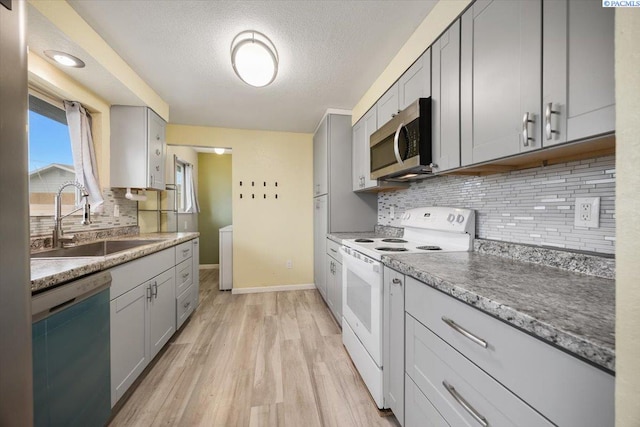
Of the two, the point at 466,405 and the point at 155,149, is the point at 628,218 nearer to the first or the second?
the point at 466,405

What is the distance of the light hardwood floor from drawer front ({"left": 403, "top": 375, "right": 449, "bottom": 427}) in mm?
284

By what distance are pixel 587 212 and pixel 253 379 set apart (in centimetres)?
199

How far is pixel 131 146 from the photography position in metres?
2.32

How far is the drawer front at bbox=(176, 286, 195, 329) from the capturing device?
215 centimetres

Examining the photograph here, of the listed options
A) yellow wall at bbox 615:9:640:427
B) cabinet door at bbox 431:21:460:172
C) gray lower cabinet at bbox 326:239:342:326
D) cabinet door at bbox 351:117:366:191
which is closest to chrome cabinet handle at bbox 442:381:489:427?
yellow wall at bbox 615:9:640:427

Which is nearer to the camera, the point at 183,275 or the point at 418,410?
the point at 418,410

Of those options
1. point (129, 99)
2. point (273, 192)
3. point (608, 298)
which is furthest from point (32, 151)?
point (608, 298)

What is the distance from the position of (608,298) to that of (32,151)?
3023 mm

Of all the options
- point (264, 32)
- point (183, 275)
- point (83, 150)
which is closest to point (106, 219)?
point (83, 150)

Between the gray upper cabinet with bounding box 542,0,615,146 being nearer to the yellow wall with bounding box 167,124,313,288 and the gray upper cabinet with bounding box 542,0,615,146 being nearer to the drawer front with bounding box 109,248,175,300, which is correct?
the drawer front with bounding box 109,248,175,300

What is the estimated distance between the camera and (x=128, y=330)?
1.41m

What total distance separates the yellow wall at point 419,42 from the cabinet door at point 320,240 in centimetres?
128

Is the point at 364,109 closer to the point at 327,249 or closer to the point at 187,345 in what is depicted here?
the point at 327,249

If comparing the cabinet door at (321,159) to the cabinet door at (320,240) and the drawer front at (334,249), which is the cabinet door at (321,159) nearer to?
the cabinet door at (320,240)
